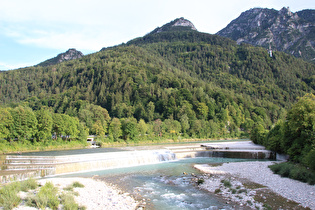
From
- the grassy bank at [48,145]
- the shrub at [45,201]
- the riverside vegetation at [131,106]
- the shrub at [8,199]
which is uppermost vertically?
the riverside vegetation at [131,106]

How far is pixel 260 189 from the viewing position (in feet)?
67.3

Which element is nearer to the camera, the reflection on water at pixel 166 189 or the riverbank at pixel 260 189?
the riverbank at pixel 260 189

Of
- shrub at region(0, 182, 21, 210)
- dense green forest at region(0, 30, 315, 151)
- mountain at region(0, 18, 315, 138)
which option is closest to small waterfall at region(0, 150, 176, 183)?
shrub at region(0, 182, 21, 210)

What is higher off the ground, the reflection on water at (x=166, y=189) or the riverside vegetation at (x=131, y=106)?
the riverside vegetation at (x=131, y=106)

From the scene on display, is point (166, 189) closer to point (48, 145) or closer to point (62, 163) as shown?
point (62, 163)

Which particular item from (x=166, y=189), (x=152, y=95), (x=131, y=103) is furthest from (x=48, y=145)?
(x=152, y=95)

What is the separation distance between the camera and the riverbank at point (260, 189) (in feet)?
56.3

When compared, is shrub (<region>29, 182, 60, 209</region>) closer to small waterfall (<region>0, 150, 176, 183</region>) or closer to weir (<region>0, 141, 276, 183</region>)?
weir (<region>0, 141, 276, 183</region>)

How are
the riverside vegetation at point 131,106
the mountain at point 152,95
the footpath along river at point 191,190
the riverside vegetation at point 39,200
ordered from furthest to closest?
the mountain at point 152,95 < the riverside vegetation at point 131,106 < the footpath along river at point 191,190 < the riverside vegetation at point 39,200

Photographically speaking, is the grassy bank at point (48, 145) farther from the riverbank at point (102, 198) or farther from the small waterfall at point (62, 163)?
the riverbank at point (102, 198)

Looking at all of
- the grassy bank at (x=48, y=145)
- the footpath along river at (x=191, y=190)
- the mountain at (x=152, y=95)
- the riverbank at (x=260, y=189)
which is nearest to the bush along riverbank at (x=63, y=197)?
the footpath along river at (x=191, y=190)

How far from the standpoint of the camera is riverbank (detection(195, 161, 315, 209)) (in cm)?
1716

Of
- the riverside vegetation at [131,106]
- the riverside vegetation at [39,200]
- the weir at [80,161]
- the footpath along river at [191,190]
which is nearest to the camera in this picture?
the riverside vegetation at [39,200]

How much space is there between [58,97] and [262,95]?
475 feet
